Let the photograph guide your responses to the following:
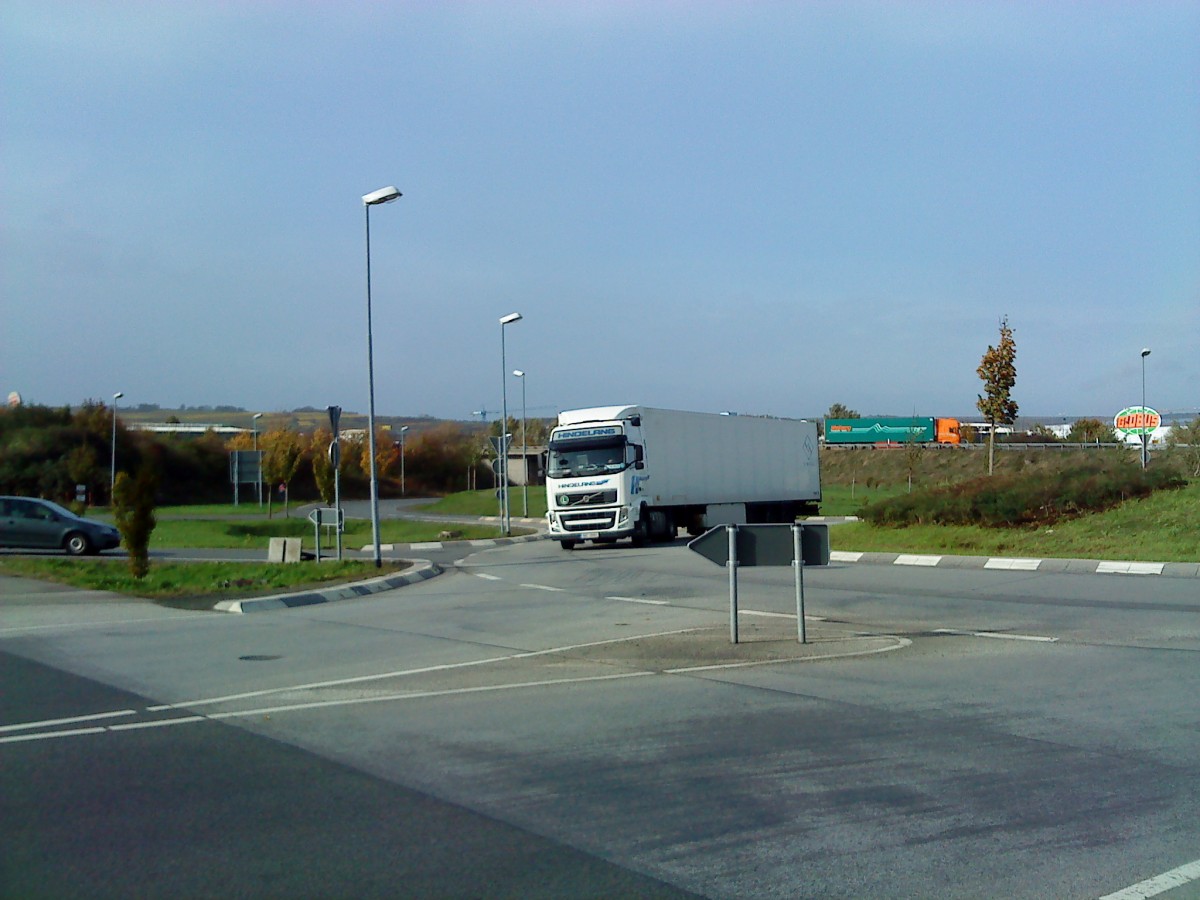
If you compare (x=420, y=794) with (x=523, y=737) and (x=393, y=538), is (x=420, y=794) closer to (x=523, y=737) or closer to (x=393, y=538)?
(x=523, y=737)

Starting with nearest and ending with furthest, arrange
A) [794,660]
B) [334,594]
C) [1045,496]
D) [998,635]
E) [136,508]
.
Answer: [794,660] < [998,635] < [334,594] < [136,508] < [1045,496]

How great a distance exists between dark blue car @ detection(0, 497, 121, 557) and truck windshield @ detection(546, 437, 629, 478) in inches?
495

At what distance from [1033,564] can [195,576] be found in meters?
16.4

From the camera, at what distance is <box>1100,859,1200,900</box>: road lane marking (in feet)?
14.8

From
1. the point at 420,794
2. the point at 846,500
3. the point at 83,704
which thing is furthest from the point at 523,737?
the point at 846,500

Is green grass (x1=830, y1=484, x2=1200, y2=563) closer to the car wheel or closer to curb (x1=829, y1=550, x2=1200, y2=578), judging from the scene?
curb (x1=829, y1=550, x2=1200, y2=578)

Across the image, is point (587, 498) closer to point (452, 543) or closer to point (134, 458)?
point (452, 543)

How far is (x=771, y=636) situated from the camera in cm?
1205

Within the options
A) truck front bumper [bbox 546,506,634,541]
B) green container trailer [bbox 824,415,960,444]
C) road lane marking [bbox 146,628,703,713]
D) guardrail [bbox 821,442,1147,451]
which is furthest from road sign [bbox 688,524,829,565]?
green container trailer [bbox 824,415,960,444]

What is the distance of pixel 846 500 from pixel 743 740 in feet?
149

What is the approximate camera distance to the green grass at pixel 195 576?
18.3 metres

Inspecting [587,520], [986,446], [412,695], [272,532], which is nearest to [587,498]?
[587,520]

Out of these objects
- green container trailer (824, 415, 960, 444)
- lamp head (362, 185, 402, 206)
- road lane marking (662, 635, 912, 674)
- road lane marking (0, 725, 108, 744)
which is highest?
lamp head (362, 185, 402, 206)

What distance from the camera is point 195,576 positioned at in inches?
880
